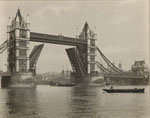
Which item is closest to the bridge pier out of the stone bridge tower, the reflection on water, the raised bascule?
the raised bascule

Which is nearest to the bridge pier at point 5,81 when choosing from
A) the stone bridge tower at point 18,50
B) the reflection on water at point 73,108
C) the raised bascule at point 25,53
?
the raised bascule at point 25,53

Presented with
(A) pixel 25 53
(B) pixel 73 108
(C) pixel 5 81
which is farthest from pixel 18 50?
(B) pixel 73 108

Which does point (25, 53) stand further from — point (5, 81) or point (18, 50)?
point (5, 81)

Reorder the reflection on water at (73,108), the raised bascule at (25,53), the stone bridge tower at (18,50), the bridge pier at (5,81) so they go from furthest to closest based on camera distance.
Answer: the stone bridge tower at (18,50)
the bridge pier at (5,81)
the raised bascule at (25,53)
the reflection on water at (73,108)

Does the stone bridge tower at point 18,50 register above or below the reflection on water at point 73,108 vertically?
above

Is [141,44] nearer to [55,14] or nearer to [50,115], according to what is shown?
[55,14]

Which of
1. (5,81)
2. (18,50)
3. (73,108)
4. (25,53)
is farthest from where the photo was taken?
(25,53)

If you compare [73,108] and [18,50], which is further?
[18,50]

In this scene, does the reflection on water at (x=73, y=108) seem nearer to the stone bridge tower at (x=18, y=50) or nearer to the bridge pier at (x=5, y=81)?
the bridge pier at (x=5, y=81)

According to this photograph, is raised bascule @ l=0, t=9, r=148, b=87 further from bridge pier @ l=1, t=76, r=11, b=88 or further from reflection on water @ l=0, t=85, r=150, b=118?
reflection on water @ l=0, t=85, r=150, b=118

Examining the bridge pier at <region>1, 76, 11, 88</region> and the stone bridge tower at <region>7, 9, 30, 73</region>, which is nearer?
the bridge pier at <region>1, 76, 11, 88</region>

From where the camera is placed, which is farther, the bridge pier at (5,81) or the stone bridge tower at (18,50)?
the stone bridge tower at (18,50)

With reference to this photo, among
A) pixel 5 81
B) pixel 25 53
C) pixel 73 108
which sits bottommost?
pixel 73 108
